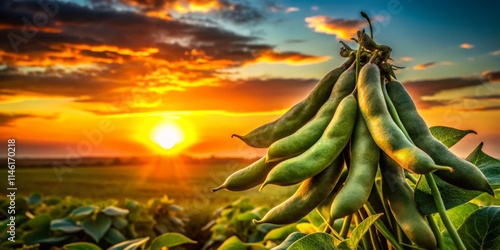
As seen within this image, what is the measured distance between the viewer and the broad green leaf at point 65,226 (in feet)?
11.2

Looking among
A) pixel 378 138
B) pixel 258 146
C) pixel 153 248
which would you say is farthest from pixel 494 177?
pixel 153 248

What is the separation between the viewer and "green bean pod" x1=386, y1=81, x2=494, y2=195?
101 centimetres

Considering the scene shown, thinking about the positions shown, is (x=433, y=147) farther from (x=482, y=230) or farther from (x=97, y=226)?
(x=97, y=226)

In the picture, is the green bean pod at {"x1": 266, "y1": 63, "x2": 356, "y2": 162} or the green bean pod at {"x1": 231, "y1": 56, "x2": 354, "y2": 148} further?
the green bean pod at {"x1": 231, "y1": 56, "x2": 354, "y2": 148}

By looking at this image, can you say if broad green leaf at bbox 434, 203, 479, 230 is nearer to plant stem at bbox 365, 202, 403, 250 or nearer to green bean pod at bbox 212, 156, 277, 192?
plant stem at bbox 365, 202, 403, 250

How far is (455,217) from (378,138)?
53cm

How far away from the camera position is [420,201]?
3.47 feet

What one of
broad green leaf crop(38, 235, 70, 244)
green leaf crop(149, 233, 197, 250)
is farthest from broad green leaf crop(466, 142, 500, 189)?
broad green leaf crop(38, 235, 70, 244)

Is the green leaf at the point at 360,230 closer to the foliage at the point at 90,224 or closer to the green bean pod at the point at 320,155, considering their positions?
the green bean pod at the point at 320,155

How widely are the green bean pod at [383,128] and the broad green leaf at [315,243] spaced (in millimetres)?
225

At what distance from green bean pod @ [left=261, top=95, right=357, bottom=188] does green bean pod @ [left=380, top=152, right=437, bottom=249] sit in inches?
4.0

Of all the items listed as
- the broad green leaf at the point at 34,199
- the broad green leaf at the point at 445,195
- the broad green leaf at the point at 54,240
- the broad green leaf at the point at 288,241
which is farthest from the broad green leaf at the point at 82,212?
the broad green leaf at the point at 445,195

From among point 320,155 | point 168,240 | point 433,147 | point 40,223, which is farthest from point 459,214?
point 40,223

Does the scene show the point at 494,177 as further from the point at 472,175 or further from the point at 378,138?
the point at 378,138
